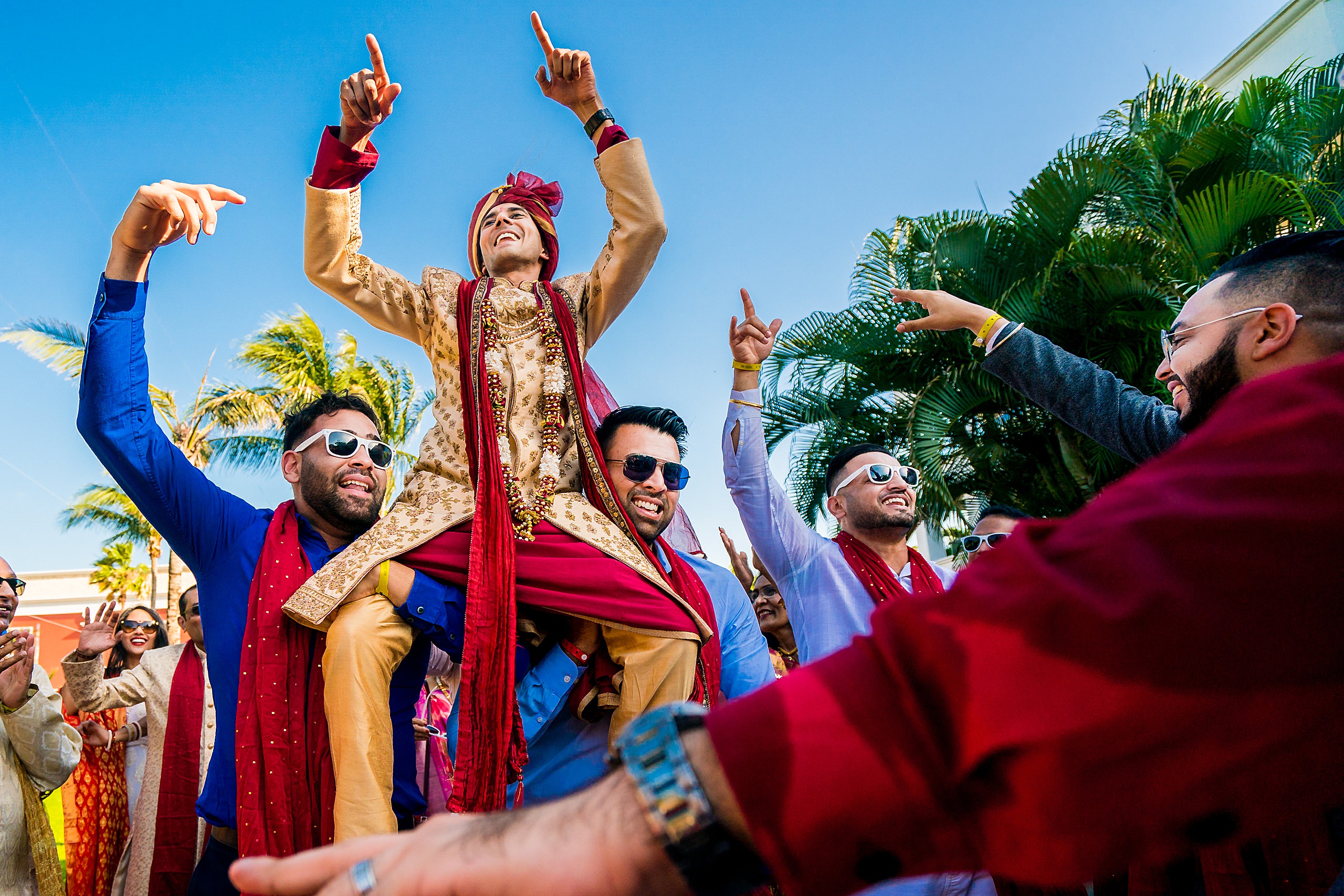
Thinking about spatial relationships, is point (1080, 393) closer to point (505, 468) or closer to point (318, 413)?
point (505, 468)

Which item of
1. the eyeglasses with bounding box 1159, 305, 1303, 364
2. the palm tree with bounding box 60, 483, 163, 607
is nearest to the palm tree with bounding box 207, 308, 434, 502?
the palm tree with bounding box 60, 483, 163, 607

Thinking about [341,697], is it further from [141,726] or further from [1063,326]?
[1063,326]

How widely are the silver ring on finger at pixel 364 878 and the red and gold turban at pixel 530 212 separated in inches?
123

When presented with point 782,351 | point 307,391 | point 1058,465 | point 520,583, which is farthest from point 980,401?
point 307,391

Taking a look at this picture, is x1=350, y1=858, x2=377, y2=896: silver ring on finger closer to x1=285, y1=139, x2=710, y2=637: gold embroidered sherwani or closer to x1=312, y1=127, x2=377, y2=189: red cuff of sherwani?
x1=285, y1=139, x2=710, y2=637: gold embroidered sherwani

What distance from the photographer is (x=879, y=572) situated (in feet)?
14.3

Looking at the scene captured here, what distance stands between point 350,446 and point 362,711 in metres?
1.11

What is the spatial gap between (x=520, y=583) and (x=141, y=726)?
5047mm

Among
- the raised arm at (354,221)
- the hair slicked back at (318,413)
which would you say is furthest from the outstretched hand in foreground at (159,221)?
the hair slicked back at (318,413)

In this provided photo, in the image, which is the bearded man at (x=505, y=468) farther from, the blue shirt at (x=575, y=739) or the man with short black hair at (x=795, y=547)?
the man with short black hair at (x=795, y=547)

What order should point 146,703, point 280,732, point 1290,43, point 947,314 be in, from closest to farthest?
point 280,732 < point 947,314 < point 146,703 < point 1290,43

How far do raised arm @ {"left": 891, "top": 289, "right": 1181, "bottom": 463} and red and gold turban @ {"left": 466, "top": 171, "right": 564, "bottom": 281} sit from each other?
1.72 metres

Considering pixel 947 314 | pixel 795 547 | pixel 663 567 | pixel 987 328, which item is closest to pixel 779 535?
pixel 795 547

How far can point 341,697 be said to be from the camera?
2.62 meters
